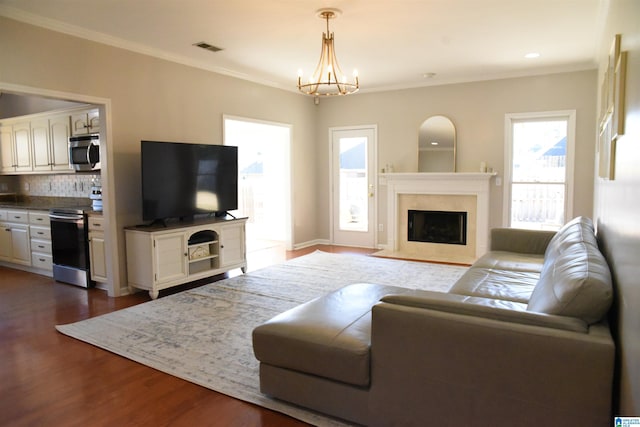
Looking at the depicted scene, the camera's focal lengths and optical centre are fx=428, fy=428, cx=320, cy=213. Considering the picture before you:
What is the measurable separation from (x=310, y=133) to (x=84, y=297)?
14.9 ft

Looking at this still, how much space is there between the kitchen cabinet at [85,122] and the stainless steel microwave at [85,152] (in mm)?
92

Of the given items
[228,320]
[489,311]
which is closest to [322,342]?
[489,311]

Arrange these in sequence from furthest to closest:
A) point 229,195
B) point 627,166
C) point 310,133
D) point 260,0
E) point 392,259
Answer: point 310,133 → point 392,259 → point 229,195 → point 260,0 → point 627,166

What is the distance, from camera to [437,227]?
6809mm

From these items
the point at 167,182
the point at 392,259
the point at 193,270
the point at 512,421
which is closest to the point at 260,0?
the point at 167,182

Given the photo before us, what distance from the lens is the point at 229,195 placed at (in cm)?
554

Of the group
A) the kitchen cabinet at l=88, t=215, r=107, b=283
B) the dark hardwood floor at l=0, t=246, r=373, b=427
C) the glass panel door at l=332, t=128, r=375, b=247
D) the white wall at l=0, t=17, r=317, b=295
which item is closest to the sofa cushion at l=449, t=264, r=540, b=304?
the dark hardwood floor at l=0, t=246, r=373, b=427

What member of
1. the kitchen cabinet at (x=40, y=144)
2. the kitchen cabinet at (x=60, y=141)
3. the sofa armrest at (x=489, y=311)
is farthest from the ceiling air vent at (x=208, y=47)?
the sofa armrest at (x=489, y=311)

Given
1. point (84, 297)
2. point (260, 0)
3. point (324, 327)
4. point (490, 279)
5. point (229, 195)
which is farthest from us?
point (229, 195)

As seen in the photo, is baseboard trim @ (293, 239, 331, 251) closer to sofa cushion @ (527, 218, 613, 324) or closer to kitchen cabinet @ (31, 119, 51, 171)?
kitchen cabinet @ (31, 119, 51, 171)

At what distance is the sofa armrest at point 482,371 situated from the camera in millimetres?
1606

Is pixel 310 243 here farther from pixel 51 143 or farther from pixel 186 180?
pixel 51 143

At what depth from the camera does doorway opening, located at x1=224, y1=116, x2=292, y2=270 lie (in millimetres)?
8109

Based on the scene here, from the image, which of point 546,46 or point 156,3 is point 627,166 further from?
point 546,46
